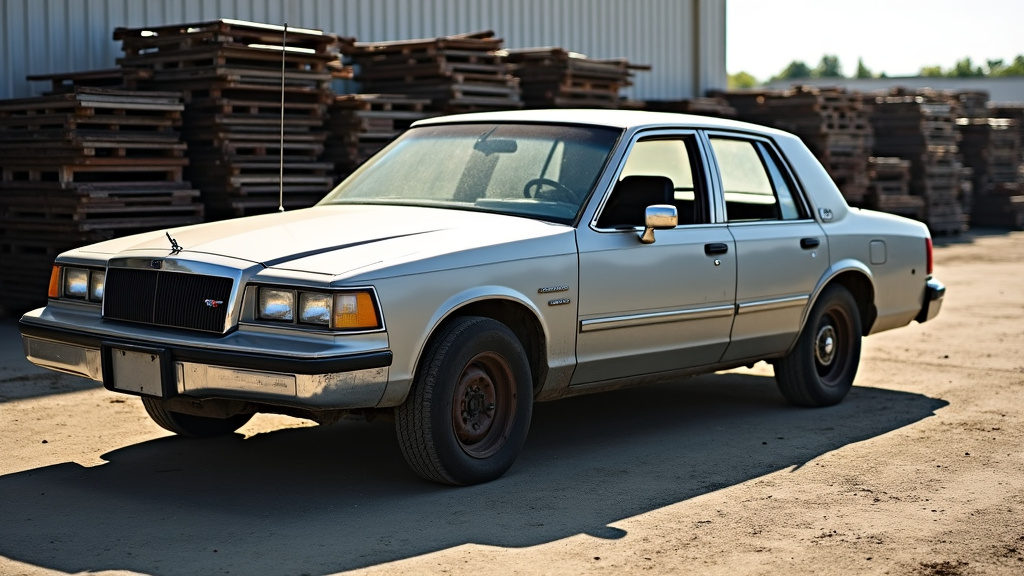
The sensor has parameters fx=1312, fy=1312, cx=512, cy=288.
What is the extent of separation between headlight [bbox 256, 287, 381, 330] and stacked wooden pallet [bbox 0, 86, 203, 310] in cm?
585

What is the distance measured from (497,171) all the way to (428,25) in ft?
32.6

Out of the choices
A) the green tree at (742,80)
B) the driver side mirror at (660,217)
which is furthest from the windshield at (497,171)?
the green tree at (742,80)

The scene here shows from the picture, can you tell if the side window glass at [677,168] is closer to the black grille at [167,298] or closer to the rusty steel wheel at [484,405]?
the rusty steel wheel at [484,405]

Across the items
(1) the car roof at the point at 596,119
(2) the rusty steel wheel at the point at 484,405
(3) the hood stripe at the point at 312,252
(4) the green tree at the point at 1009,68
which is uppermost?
(4) the green tree at the point at 1009,68

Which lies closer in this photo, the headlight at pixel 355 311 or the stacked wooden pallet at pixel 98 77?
the headlight at pixel 355 311

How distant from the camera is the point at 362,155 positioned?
508 inches

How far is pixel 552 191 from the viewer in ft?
21.0

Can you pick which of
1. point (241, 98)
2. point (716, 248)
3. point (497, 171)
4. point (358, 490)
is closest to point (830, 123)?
point (241, 98)

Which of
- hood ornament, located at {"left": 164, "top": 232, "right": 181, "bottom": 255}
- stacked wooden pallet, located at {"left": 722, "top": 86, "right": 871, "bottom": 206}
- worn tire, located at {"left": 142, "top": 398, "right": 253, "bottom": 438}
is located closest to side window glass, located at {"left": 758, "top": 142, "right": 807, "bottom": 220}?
worn tire, located at {"left": 142, "top": 398, "right": 253, "bottom": 438}

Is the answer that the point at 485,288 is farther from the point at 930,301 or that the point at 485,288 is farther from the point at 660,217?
the point at 930,301

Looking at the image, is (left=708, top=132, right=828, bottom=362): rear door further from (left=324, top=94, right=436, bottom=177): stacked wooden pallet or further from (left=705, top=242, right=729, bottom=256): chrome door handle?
(left=324, top=94, right=436, bottom=177): stacked wooden pallet

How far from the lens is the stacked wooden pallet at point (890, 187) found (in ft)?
72.3

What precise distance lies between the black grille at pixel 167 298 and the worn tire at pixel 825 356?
375 cm

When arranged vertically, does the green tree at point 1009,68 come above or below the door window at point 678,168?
above
